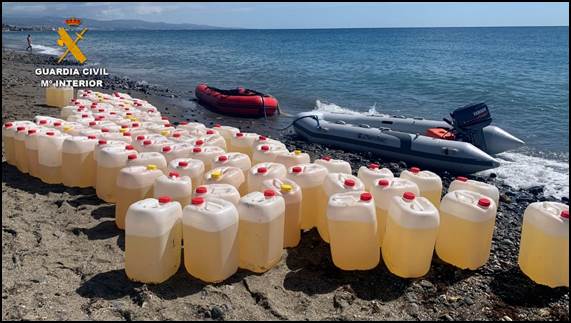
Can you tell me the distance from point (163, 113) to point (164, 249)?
1058 cm

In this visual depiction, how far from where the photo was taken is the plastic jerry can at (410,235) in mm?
3949

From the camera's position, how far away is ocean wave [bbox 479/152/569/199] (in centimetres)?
835

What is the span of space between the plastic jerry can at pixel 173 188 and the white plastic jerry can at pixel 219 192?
0.28 metres

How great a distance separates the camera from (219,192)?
14.3 feet

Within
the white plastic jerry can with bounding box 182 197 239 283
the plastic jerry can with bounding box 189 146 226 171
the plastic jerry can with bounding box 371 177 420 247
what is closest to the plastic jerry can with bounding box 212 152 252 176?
the plastic jerry can with bounding box 189 146 226 171

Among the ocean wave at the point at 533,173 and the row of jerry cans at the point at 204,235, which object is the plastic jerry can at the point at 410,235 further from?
the ocean wave at the point at 533,173

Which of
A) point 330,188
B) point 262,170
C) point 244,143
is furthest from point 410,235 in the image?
point 244,143

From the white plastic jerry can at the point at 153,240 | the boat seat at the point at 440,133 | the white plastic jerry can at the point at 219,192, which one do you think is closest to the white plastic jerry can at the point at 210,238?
the white plastic jerry can at the point at 153,240

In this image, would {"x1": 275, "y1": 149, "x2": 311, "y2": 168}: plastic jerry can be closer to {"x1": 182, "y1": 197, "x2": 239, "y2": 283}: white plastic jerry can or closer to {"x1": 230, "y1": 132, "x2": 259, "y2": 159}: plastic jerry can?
{"x1": 230, "y1": 132, "x2": 259, "y2": 159}: plastic jerry can

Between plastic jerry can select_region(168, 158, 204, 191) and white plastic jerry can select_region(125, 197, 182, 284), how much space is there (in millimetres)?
1219

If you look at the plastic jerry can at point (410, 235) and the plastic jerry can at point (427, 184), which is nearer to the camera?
the plastic jerry can at point (410, 235)

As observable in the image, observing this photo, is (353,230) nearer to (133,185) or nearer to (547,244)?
(547,244)

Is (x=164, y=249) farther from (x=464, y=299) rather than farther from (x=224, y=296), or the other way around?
(x=464, y=299)

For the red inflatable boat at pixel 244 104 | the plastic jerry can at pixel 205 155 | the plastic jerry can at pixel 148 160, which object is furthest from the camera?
the red inflatable boat at pixel 244 104
